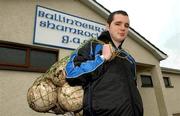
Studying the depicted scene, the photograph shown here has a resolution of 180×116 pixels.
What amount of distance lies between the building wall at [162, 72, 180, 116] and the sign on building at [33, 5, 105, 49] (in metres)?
8.58

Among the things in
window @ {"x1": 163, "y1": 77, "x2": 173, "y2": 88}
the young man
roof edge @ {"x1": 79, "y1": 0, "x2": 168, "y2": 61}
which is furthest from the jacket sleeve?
window @ {"x1": 163, "y1": 77, "x2": 173, "y2": 88}

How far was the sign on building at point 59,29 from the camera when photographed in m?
8.26

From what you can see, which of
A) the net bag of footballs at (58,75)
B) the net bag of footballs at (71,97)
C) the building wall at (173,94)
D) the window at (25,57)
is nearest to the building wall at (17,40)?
the window at (25,57)

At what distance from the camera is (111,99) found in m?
2.16

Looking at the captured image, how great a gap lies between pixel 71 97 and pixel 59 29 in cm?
682

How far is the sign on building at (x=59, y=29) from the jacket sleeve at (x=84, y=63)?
17.6 feet

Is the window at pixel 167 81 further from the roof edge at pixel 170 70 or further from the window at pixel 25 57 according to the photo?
the window at pixel 25 57

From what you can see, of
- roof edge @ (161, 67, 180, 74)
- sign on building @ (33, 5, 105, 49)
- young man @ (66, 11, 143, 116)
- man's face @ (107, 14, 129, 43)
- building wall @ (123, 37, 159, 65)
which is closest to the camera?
young man @ (66, 11, 143, 116)

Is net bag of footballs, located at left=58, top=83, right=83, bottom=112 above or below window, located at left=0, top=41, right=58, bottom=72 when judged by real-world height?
below

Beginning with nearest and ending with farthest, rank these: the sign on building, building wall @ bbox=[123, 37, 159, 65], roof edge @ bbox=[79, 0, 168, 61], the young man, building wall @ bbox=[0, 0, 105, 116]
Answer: the young man
building wall @ bbox=[0, 0, 105, 116]
the sign on building
roof edge @ bbox=[79, 0, 168, 61]
building wall @ bbox=[123, 37, 159, 65]

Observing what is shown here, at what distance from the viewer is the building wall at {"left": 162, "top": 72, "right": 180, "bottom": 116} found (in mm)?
16016

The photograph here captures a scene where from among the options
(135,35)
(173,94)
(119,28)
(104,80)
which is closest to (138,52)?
(135,35)

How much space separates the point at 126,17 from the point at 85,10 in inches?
308

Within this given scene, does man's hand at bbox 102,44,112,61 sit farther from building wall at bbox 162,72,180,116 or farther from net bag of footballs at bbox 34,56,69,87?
building wall at bbox 162,72,180,116
